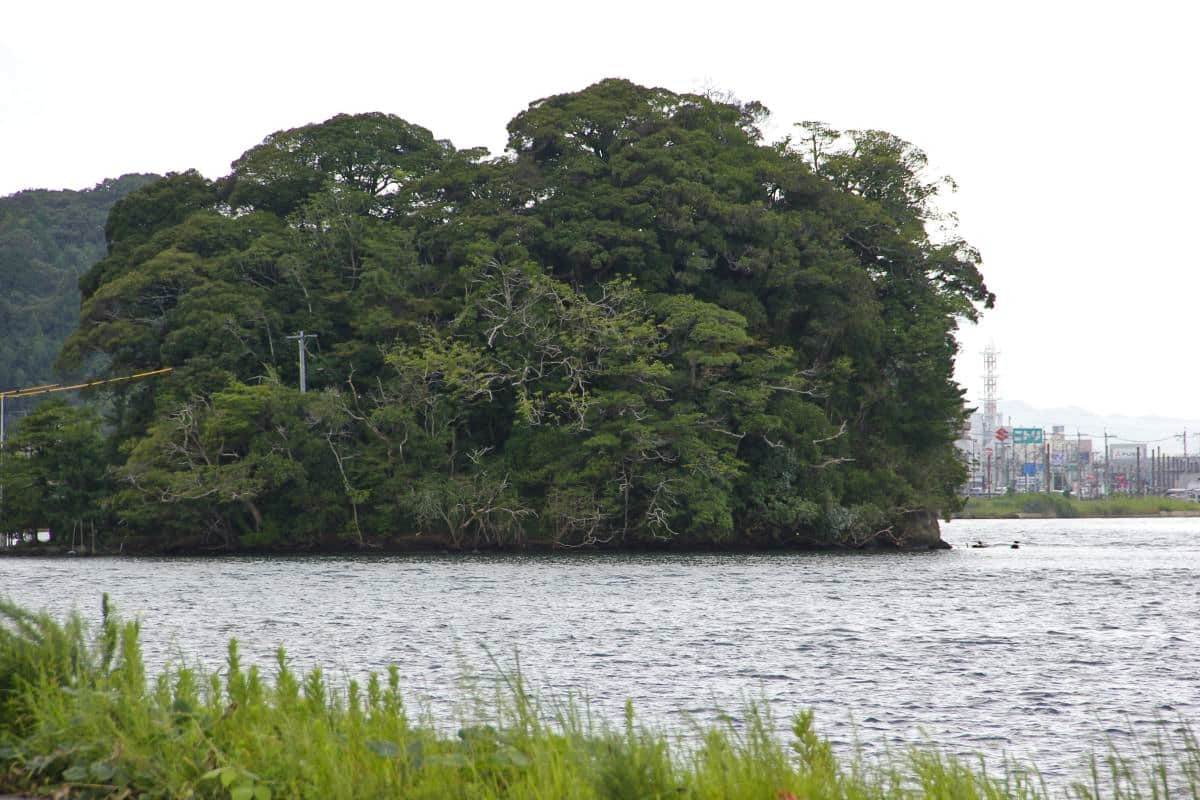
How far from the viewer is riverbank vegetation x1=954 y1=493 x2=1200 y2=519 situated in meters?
116

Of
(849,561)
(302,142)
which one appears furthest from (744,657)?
(302,142)

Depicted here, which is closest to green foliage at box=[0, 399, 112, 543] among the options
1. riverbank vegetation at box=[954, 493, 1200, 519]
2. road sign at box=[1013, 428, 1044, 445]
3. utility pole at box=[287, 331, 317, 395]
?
utility pole at box=[287, 331, 317, 395]

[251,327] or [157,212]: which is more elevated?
[157,212]

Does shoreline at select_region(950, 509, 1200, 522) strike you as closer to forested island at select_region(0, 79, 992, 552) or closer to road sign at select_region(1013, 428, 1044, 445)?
road sign at select_region(1013, 428, 1044, 445)

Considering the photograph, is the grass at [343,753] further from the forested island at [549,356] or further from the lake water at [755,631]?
the forested island at [549,356]

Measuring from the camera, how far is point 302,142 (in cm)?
5956

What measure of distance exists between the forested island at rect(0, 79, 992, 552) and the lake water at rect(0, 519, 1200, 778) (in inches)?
277

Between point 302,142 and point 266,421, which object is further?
point 302,142

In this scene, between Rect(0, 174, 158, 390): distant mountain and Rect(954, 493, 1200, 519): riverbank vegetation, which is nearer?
Rect(0, 174, 158, 390): distant mountain

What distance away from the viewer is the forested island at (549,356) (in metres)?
49.6

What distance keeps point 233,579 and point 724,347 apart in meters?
20.9

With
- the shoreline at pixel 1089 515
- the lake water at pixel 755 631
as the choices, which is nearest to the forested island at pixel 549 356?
the lake water at pixel 755 631

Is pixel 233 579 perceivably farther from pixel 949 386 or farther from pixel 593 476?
pixel 949 386

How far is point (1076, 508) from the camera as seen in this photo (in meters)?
116
